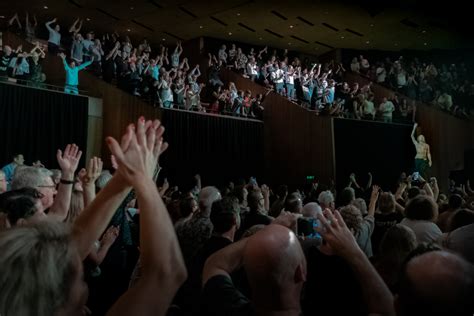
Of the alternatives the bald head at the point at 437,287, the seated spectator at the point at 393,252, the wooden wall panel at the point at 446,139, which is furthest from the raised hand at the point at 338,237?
the wooden wall panel at the point at 446,139

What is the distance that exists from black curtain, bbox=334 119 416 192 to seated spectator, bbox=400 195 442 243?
875cm

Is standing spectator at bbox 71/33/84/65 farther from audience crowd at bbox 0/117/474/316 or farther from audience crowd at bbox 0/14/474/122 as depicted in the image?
audience crowd at bbox 0/117/474/316

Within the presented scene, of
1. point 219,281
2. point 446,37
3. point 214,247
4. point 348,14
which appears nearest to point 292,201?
point 214,247

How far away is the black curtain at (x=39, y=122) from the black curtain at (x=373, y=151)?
6.46m

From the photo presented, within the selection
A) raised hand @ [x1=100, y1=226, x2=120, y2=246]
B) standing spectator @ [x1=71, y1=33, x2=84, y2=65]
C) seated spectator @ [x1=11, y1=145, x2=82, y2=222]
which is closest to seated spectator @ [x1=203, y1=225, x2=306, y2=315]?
seated spectator @ [x1=11, y1=145, x2=82, y2=222]

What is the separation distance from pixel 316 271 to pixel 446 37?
15990 millimetres

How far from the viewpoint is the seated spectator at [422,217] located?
9.20 feet

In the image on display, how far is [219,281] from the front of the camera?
146cm

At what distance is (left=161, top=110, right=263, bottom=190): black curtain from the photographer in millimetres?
10547

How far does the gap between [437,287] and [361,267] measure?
38 cm

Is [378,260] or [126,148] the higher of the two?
[126,148]

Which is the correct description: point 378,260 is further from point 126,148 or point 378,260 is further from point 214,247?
point 126,148

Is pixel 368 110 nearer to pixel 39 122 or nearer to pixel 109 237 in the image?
pixel 39 122

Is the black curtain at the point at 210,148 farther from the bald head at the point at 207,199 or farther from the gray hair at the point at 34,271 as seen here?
the gray hair at the point at 34,271
